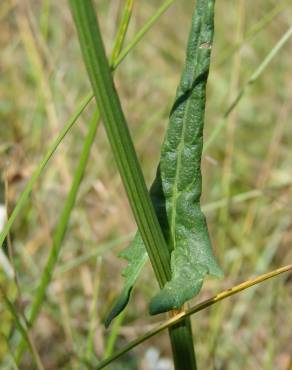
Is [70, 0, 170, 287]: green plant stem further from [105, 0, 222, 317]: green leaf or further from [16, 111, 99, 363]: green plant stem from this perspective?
[16, 111, 99, 363]: green plant stem

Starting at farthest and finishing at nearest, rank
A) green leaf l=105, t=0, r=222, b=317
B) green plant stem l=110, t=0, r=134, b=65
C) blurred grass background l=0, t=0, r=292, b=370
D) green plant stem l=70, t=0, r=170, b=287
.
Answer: blurred grass background l=0, t=0, r=292, b=370
green plant stem l=110, t=0, r=134, b=65
green leaf l=105, t=0, r=222, b=317
green plant stem l=70, t=0, r=170, b=287

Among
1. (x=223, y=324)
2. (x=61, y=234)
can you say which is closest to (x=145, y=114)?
(x=223, y=324)

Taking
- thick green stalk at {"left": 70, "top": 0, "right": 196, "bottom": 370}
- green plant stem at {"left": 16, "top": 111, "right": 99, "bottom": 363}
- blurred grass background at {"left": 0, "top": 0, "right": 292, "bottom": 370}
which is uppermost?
thick green stalk at {"left": 70, "top": 0, "right": 196, "bottom": 370}

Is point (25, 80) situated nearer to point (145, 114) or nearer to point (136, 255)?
point (145, 114)

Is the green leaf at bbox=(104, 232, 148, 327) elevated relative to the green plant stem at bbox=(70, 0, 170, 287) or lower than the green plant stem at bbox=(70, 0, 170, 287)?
lower

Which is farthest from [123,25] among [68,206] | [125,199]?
[125,199]

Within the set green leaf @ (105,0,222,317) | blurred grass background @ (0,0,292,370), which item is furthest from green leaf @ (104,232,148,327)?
blurred grass background @ (0,0,292,370)

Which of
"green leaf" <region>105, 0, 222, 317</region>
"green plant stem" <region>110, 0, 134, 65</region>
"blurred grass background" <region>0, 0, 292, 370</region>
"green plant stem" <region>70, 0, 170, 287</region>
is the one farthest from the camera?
"blurred grass background" <region>0, 0, 292, 370</region>

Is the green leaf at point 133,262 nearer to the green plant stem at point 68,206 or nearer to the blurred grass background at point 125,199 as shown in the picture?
the green plant stem at point 68,206
